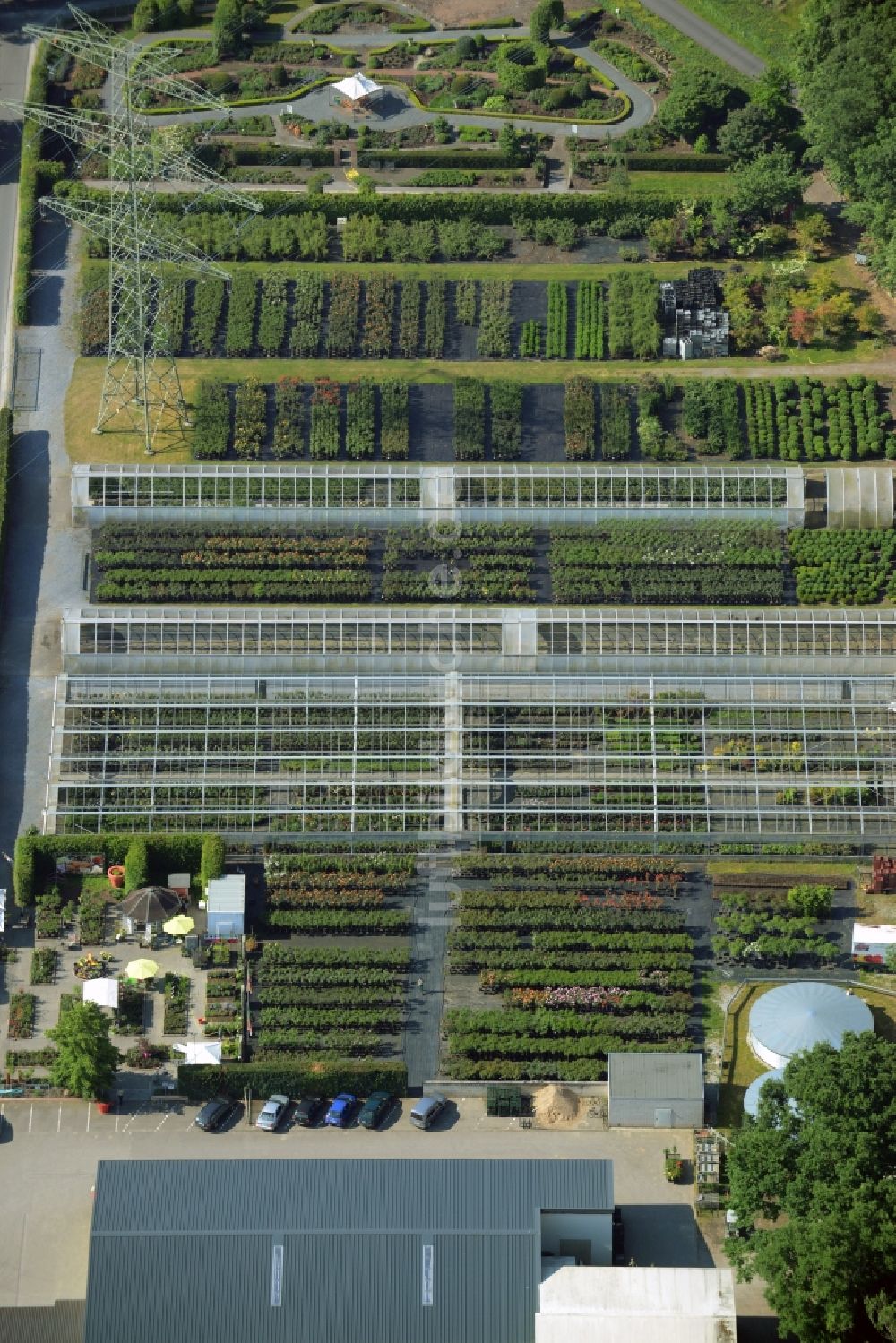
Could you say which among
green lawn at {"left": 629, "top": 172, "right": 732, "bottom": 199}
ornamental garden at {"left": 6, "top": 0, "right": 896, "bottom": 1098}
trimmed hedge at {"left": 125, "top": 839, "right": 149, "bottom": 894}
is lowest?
trimmed hedge at {"left": 125, "top": 839, "right": 149, "bottom": 894}

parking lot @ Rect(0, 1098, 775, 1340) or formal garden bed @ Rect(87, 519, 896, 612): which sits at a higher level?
formal garden bed @ Rect(87, 519, 896, 612)

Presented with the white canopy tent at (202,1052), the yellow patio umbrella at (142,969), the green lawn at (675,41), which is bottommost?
the white canopy tent at (202,1052)

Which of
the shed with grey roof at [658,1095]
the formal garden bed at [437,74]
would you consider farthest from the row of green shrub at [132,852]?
the formal garden bed at [437,74]

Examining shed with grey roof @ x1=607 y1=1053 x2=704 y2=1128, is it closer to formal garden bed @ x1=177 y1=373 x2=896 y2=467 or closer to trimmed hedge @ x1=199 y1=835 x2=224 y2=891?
trimmed hedge @ x1=199 y1=835 x2=224 y2=891

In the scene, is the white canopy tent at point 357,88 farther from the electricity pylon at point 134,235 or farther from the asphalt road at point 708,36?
the asphalt road at point 708,36

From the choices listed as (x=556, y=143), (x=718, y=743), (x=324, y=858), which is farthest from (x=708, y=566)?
(x=556, y=143)

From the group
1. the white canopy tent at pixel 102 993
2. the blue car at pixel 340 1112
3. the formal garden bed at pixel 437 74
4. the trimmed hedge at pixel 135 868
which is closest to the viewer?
the blue car at pixel 340 1112

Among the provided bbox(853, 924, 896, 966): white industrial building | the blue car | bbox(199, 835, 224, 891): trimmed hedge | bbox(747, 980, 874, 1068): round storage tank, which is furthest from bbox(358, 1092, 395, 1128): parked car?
bbox(853, 924, 896, 966): white industrial building

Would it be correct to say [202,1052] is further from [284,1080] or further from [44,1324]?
[44,1324]
